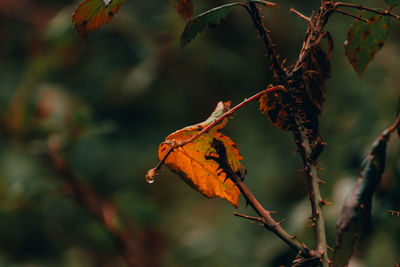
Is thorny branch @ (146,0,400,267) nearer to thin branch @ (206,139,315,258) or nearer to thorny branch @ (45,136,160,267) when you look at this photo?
thin branch @ (206,139,315,258)

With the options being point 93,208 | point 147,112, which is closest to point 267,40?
point 93,208

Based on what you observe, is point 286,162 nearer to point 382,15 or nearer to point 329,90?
point 329,90

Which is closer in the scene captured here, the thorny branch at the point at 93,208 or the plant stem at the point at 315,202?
the plant stem at the point at 315,202

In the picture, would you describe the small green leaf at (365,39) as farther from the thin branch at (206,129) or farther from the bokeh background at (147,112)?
the bokeh background at (147,112)

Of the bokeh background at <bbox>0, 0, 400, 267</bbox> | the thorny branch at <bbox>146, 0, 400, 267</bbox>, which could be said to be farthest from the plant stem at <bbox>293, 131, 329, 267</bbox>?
the bokeh background at <bbox>0, 0, 400, 267</bbox>

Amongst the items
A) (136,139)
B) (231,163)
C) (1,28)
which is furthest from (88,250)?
(231,163)

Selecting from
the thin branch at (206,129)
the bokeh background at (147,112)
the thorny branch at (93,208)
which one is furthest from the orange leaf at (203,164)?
the bokeh background at (147,112)
